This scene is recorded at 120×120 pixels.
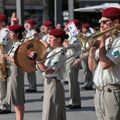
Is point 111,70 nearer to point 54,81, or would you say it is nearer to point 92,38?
point 92,38

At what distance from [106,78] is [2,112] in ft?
14.7

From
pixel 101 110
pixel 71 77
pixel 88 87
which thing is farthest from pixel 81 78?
pixel 101 110

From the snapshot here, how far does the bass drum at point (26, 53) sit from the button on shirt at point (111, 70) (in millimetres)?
1459

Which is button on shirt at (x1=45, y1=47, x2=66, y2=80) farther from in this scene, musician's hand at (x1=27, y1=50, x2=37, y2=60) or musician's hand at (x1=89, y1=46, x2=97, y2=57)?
A: musician's hand at (x1=89, y1=46, x2=97, y2=57)

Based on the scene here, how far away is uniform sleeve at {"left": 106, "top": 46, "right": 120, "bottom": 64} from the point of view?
4980 mm

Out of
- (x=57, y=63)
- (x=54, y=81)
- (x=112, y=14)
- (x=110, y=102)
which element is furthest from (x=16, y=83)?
(x=112, y=14)

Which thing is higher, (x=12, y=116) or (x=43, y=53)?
(x=43, y=53)

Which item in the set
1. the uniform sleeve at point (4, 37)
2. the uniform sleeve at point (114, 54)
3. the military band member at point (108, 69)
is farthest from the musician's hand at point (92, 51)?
the uniform sleeve at point (4, 37)

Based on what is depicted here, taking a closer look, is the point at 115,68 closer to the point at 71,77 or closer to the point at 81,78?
the point at 71,77

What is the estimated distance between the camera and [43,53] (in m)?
6.67

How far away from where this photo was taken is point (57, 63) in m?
6.55

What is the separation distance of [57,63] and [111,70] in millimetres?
1533

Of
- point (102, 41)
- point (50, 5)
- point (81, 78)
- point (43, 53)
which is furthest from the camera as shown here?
point (50, 5)

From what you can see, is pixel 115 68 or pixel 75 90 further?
pixel 75 90
